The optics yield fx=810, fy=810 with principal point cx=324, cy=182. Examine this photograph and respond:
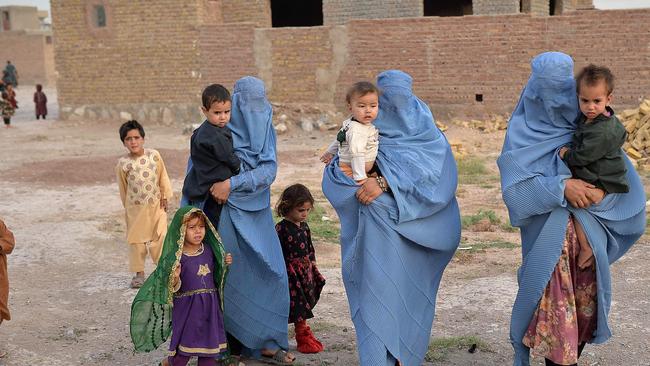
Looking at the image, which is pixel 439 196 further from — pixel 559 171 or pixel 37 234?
pixel 37 234

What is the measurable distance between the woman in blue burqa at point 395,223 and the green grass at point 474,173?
247 inches

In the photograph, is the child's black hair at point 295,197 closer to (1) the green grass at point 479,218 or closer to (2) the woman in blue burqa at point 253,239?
(2) the woman in blue burqa at point 253,239

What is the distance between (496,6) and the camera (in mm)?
15609

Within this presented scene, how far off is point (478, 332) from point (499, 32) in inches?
398

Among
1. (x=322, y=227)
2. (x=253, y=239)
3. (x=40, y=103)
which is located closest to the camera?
(x=253, y=239)

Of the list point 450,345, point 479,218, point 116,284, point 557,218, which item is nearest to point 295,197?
point 450,345

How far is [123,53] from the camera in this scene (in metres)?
16.4

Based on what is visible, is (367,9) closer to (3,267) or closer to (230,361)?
(3,267)

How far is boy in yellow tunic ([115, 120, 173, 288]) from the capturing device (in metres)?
5.57

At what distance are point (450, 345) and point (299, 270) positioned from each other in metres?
0.95

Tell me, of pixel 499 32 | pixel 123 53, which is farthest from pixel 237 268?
pixel 123 53

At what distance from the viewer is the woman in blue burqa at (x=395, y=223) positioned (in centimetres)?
375

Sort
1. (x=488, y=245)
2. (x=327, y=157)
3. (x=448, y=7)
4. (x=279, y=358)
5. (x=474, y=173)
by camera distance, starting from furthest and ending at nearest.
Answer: (x=448, y=7), (x=474, y=173), (x=488, y=245), (x=279, y=358), (x=327, y=157)

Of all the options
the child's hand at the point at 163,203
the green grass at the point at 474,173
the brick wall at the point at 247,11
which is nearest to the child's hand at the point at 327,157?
the child's hand at the point at 163,203
